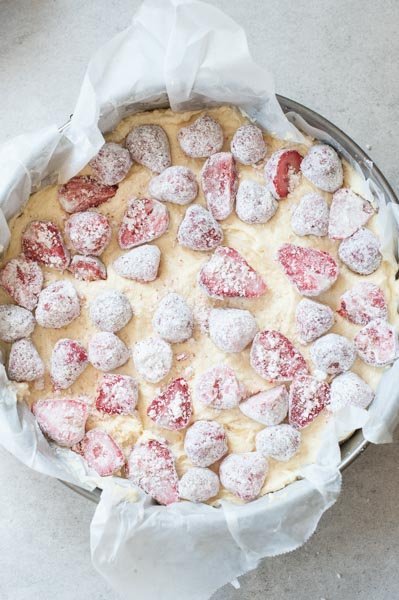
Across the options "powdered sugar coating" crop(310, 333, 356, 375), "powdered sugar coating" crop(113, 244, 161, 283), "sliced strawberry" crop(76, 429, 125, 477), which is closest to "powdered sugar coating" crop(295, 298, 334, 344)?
"powdered sugar coating" crop(310, 333, 356, 375)

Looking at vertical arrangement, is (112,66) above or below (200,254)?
above

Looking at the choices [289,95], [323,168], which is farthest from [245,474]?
[289,95]

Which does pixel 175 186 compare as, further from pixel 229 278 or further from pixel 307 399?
pixel 307 399

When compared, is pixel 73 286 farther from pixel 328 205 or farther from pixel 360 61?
pixel 360 61

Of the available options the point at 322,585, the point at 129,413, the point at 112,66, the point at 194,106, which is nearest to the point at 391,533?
the point at 322,585

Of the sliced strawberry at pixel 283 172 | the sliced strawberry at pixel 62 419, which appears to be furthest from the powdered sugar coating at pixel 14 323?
the sliced strawberry at pixel 283 172

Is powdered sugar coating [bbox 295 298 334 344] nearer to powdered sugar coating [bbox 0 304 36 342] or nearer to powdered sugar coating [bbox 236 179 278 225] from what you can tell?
powdered sugar coating [bbox 236 179 278 225]

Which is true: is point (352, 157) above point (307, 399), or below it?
above
